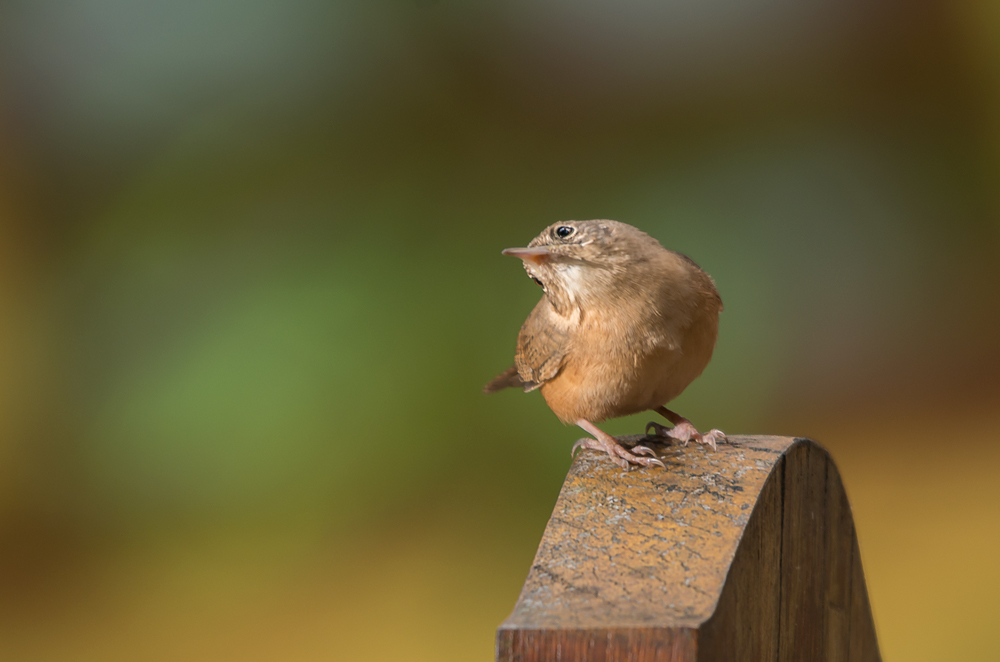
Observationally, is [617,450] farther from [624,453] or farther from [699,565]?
[699,565]

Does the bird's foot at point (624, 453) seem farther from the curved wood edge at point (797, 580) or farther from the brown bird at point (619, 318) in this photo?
the curved wood edge at point (797, 580)

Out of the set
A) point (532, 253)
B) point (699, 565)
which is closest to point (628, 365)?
point (532, 253)

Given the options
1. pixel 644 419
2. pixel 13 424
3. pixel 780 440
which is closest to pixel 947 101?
pixel 644 419

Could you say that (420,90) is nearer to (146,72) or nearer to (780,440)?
(146,72)

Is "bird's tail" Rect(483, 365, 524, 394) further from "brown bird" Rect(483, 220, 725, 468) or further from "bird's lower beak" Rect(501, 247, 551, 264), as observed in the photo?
"bird's lower beak" Rect(501, 247, 551, 264)

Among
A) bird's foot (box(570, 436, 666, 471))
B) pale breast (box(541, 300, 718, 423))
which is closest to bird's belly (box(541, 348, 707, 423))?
pale breast (box(541, 300, 718, 423))

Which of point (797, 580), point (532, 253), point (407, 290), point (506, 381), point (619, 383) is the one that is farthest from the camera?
point (407, 290)

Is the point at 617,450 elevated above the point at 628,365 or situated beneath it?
situated beneath
